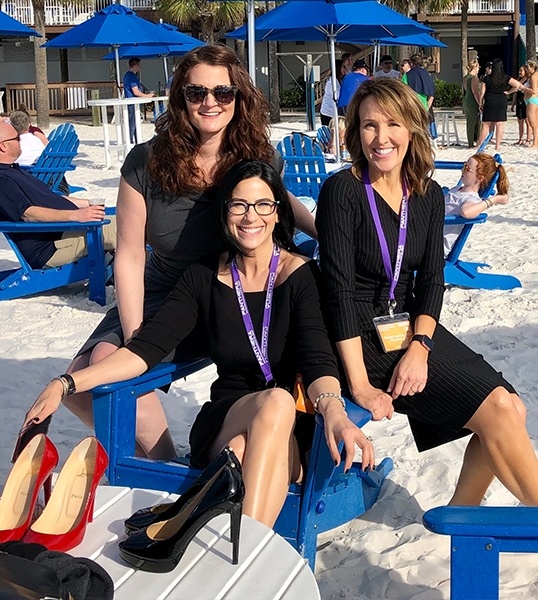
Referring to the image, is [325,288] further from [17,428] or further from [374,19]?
[374,19]

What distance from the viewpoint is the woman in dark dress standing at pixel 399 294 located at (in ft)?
8.73

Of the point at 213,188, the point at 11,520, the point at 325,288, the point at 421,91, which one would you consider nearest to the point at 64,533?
the point at 11,520

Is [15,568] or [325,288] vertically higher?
[325,288]

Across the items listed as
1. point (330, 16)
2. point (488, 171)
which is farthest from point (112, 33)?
point (488, 171)

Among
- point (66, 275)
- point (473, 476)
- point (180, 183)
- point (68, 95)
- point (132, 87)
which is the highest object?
point (68, 95)

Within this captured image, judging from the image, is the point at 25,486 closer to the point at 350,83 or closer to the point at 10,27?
the point at 350,83

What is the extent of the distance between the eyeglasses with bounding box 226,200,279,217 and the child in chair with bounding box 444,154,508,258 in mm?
3394

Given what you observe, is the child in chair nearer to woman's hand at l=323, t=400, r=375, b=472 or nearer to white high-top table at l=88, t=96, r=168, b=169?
woman's hand at l=323, t=400, r=375, b=472

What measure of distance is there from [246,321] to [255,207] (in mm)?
336

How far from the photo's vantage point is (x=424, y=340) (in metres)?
2.77

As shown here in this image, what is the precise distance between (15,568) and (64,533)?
1.02 ft

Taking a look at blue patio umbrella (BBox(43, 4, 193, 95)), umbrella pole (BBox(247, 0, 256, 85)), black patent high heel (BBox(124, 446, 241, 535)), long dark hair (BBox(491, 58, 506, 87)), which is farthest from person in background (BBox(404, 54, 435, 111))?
black patent high heel (BBox(124, 446, 241, 535))

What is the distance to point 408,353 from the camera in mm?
2717

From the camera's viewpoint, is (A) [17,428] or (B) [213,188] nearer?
(B) [213,188]
